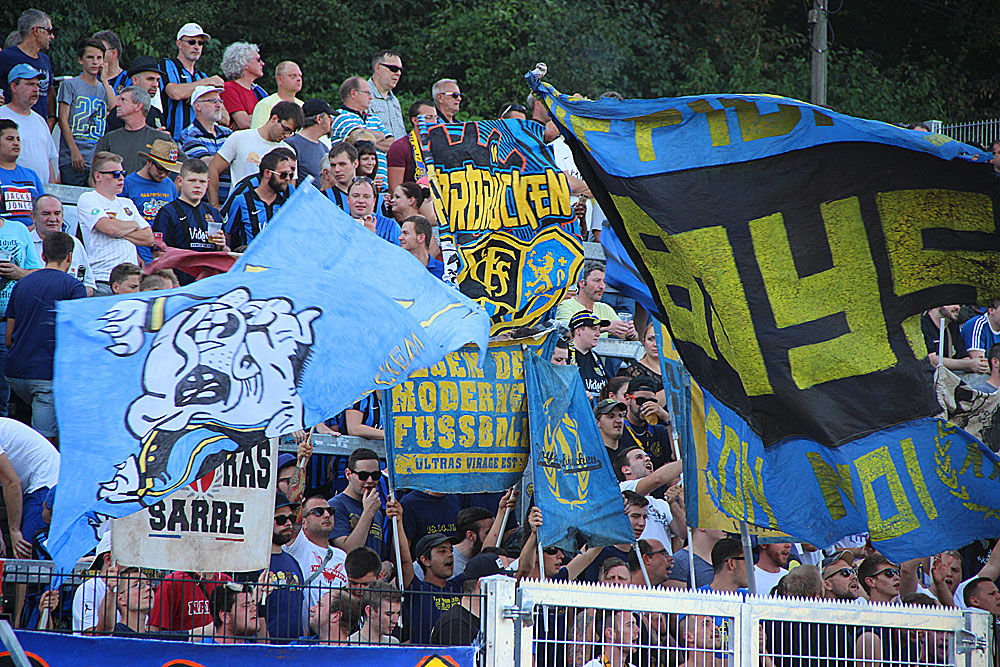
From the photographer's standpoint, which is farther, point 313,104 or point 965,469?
point 313,104

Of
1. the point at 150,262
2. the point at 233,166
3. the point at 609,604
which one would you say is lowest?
the point at 609,604

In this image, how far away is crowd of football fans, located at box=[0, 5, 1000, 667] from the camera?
321 inches

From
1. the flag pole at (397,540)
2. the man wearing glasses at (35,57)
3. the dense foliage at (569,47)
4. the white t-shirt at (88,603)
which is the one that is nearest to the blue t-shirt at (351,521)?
the flag pole at (397,540)

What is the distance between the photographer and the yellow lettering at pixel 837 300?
8367 millimetres

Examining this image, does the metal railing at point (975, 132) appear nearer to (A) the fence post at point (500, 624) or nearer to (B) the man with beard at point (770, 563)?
(B) the man with beard at point (770, 563)

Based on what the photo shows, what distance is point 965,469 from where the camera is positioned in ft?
27.0

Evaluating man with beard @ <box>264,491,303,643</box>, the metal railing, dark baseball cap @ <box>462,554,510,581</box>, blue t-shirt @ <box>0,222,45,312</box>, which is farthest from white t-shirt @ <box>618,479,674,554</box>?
the metal railing

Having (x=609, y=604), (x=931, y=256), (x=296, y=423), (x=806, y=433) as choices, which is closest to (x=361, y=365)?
(x=296, y=423)

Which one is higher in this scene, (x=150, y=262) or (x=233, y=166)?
(x=233, y=166)

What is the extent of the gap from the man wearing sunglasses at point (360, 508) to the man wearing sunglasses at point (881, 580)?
3.39m

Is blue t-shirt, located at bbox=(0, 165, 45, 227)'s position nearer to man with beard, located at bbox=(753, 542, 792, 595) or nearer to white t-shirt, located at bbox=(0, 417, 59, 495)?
white t-shirt, located at bbox=(0, 417, 59, 495)

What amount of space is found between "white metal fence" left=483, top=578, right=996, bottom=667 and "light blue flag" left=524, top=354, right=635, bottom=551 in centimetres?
169

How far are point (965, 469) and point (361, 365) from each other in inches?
134

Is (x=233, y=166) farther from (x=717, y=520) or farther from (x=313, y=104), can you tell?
(x=717, y=520)
